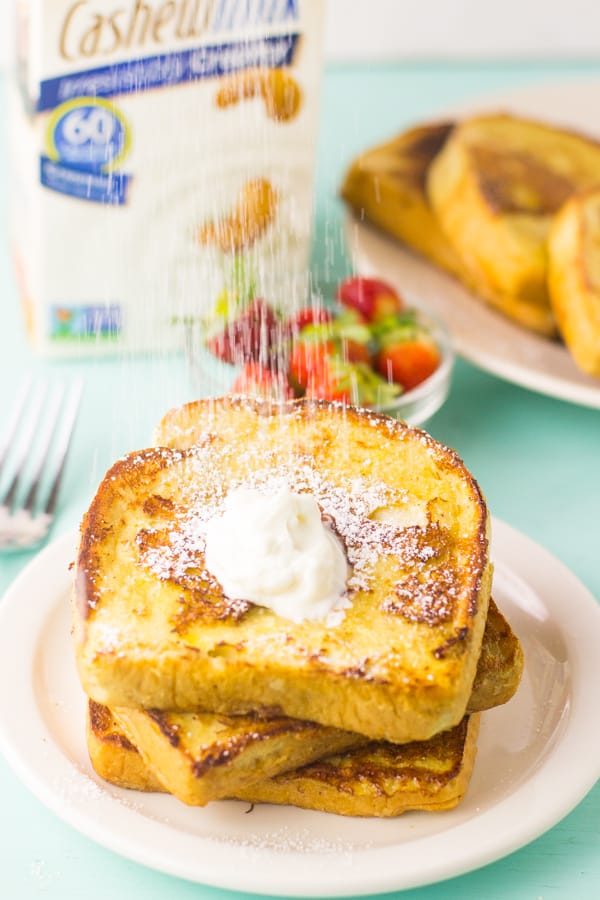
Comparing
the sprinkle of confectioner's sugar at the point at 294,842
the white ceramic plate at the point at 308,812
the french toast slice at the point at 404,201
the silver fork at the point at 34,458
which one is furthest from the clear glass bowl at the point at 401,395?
the sprinkle of confectioner's sugar at the point at 294,842

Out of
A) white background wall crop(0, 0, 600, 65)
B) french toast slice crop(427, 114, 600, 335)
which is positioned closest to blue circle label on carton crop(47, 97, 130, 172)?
french toast slice crop(427, 114, 600, 335)

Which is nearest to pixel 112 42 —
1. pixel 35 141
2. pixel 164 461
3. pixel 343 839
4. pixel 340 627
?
pixel 35 141

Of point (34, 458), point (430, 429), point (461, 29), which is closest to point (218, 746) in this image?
point (34, 458)

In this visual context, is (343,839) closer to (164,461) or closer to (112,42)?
(164,461)

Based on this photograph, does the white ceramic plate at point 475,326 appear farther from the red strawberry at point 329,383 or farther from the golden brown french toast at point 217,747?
the golden brown french toast at point 217,747

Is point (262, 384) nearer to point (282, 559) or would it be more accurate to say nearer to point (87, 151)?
point (87, 151)

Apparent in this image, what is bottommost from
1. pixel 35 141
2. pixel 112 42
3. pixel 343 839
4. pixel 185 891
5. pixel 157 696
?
pixel 185 891

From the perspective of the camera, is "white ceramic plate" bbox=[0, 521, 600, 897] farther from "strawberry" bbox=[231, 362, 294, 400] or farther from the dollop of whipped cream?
"strawberry" bbox=[231, 362, 294, 400]
